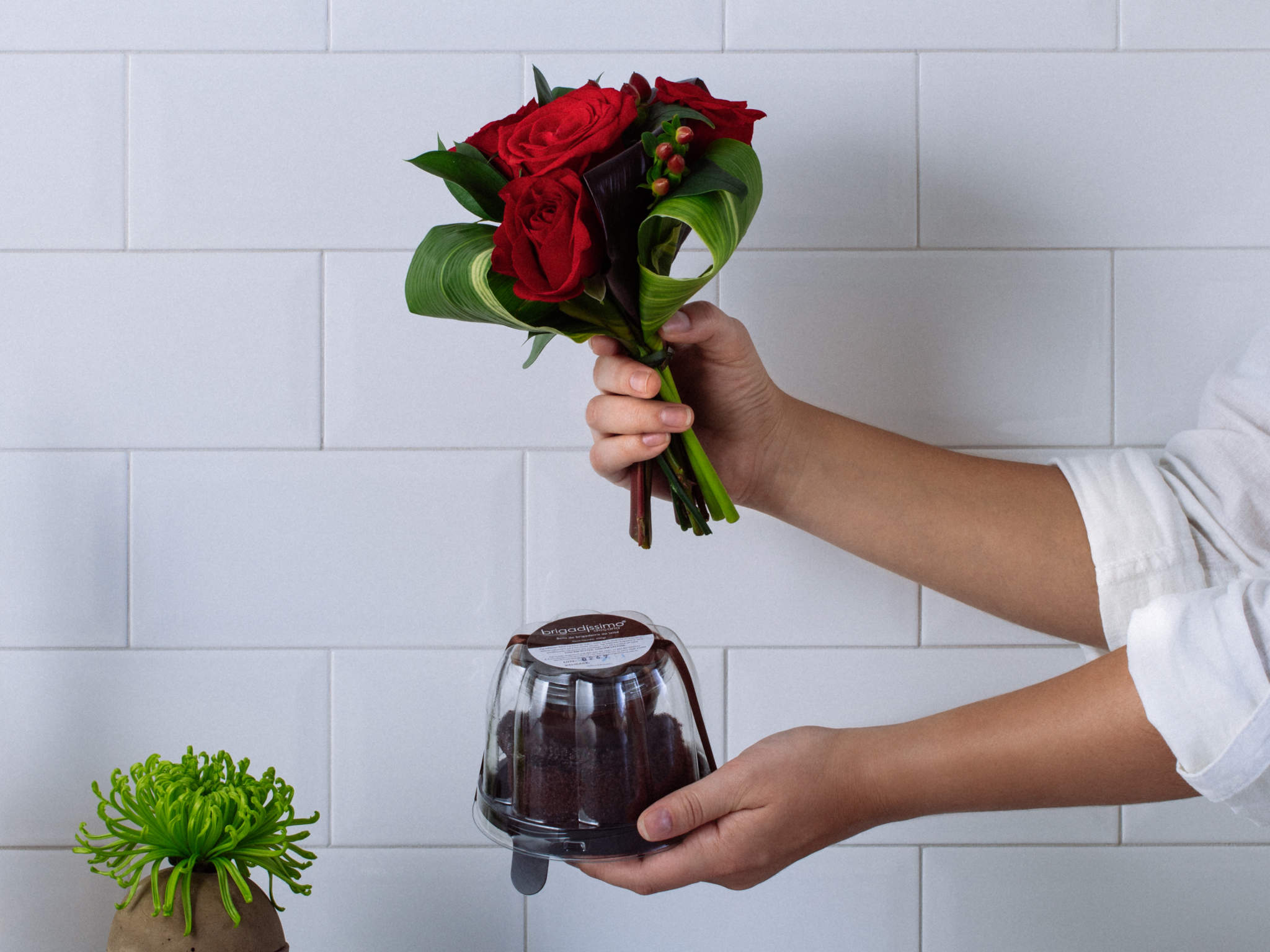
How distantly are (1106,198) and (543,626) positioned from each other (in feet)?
2.02

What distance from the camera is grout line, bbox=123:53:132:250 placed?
80 cm

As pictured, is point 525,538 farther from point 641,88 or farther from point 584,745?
point 641,88

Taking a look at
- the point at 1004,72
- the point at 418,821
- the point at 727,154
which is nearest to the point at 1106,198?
the point at 1004,72

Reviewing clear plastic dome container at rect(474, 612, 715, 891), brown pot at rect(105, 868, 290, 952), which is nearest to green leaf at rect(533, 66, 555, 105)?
clear plastic dome container at rect(474, 612, 715, 891)

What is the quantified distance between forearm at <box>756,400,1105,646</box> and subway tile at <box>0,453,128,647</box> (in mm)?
565

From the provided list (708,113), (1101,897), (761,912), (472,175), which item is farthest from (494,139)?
(1101,897)

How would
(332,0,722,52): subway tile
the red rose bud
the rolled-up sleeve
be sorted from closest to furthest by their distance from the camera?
the rolled-up sleeve < the red rose bud < (332,0,722,52): subway tile

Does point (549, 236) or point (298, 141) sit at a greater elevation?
point (298, 141)

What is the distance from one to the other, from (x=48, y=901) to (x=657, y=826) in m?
0.62

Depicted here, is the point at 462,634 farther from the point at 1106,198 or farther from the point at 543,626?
the point at 1106,198

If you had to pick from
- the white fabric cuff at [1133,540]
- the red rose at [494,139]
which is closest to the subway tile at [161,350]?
the red rose at [494,139]

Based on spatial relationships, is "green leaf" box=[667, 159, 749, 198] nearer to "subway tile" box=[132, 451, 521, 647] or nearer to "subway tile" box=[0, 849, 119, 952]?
"subway tile" box=[132, 451, 521, 647]

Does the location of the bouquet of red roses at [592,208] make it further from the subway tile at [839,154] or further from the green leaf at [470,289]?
the subway tile at [839,154]

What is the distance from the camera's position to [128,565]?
81 cm
